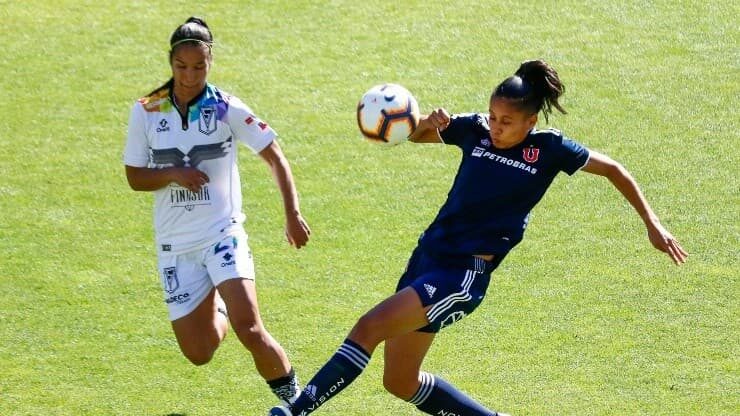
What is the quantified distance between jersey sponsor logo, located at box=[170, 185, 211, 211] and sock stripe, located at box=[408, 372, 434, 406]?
1.73 m

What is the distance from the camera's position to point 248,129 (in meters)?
7.88

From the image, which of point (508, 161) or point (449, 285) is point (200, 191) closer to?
point (449, 285)

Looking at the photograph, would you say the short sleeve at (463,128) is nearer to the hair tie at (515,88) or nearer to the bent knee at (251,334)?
the hair tie at (515,88)

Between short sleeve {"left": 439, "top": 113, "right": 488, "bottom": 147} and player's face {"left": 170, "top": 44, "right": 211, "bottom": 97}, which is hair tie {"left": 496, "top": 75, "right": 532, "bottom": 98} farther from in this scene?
player's face {"left": 170, "top": 44, "right": 211, "bottom": 97}

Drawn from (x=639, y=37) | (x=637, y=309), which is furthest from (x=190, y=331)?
(x=639, y=37)

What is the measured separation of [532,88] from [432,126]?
0.66 meters

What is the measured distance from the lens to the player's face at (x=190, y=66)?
25.1 feet

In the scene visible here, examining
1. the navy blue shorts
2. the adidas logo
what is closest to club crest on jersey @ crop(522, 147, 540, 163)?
the navy blue shorts

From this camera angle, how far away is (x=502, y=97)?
7121 mm

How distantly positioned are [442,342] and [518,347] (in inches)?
21.7

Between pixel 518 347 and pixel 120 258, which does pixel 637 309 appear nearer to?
pixel 518 347

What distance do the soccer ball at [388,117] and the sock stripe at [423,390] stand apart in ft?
4.78

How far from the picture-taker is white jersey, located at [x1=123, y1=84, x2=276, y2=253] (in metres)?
7.84

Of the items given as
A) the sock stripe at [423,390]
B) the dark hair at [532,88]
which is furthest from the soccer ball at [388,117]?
the sock stripe at [423,390]
